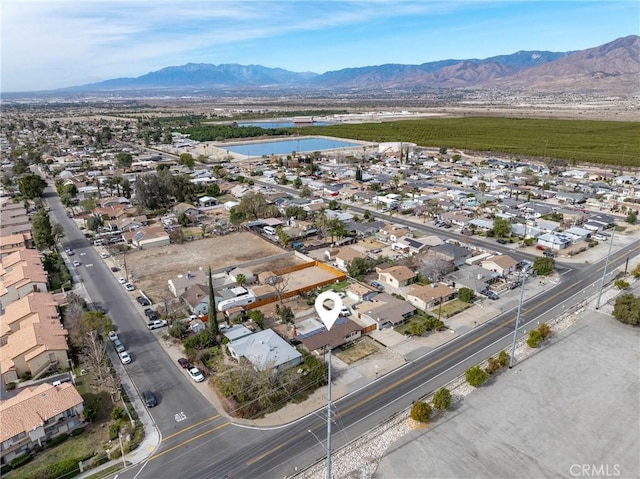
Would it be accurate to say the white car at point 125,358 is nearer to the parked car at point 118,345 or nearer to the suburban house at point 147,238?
the parked car at point 118,345

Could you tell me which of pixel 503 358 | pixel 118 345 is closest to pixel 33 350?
pixel 118 345

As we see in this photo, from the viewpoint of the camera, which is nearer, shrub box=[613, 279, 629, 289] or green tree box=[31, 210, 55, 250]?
shrub box=[613, 279, 629, 289]

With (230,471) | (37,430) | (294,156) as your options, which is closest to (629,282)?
(230,471)

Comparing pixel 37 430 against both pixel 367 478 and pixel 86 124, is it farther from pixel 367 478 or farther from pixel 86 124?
pixel 86 124

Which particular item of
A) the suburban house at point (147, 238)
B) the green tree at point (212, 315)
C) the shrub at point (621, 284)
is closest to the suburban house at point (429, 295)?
the shrub at point (621, 284)

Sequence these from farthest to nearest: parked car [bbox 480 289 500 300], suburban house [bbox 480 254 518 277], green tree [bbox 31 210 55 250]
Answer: green tree [bbox 31 210 55 250], suburban house [bbox 480 254 518 277], parked car [bbox 480 289 500 300]

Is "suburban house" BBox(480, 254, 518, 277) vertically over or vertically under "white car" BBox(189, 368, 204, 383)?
over

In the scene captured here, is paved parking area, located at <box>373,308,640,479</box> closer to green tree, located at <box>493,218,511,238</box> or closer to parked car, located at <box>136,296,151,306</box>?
green tree, located at <box>493,218,511,238</box>

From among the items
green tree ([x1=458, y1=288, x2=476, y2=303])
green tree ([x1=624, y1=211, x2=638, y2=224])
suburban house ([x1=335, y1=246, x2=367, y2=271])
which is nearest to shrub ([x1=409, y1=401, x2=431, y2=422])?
green tree ([x1=458, y1=288, x2=476, y2=303])
